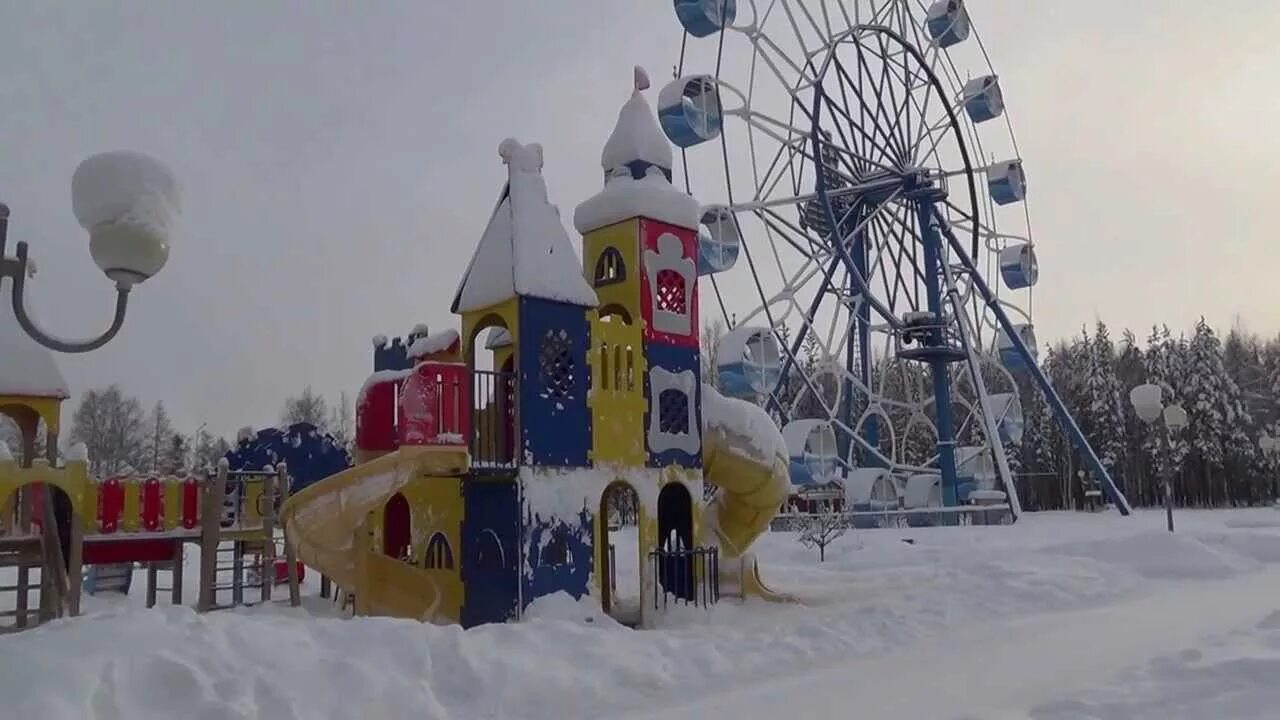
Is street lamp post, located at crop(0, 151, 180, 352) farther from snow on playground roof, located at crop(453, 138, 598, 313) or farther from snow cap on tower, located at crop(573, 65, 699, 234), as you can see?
snow cap on tower, located at crop(573, 65, 699, 234)

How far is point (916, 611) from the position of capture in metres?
11.1

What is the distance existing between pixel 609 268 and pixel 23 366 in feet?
23.5

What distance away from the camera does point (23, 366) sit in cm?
1216

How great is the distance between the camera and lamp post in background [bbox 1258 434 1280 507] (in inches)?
1812

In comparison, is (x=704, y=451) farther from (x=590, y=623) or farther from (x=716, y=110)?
(x=716, y=110)

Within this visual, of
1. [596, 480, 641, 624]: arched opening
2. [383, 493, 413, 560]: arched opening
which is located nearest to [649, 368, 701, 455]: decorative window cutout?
[596, 480, 641, 624]: arched opening

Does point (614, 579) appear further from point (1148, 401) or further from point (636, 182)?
point (1148, 401)

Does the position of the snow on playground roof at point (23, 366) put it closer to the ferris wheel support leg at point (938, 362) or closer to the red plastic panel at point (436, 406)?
the red plastic panel at point (436, 406)

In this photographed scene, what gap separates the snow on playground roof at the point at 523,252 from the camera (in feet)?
35.9

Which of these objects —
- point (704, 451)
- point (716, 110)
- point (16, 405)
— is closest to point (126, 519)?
point (16, 405)

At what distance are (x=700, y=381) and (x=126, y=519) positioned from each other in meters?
6.80

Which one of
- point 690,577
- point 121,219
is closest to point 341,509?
point 690,577

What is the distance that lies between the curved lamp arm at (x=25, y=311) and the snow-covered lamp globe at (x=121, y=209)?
0.17 meters

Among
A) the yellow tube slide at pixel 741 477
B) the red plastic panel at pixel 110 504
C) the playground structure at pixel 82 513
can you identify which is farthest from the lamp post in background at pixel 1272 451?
the red plastic panel at pixel 110 504
